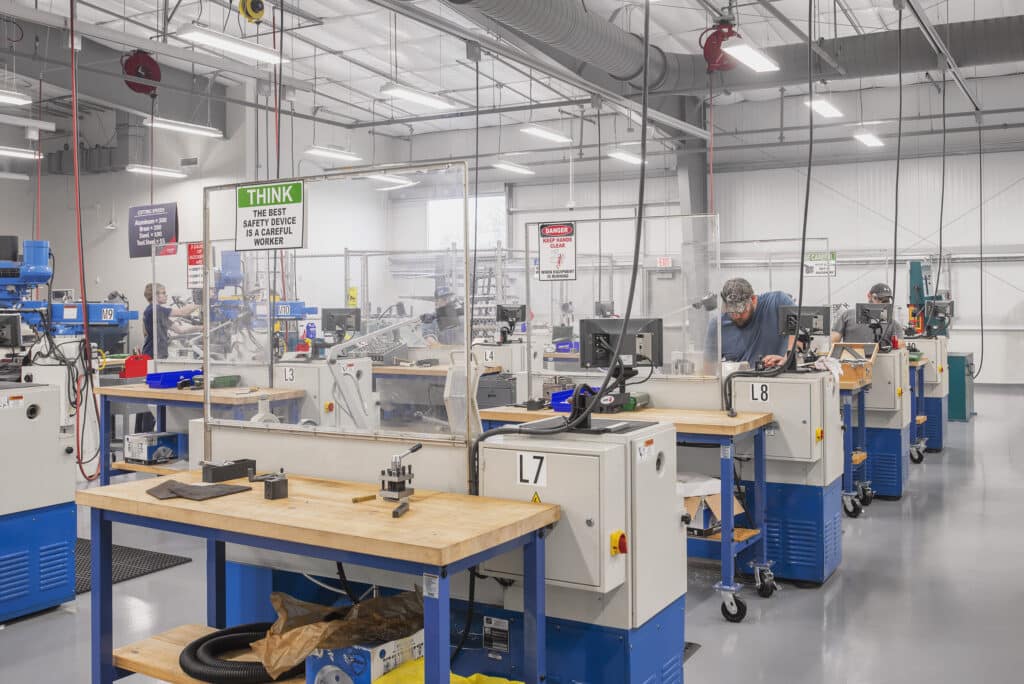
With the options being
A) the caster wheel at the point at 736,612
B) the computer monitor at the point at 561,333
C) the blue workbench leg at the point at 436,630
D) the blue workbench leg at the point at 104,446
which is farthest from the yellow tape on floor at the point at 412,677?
the computer monitor at the point at 561,333

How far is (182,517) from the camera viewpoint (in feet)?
7.64

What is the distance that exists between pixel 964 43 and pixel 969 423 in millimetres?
4275

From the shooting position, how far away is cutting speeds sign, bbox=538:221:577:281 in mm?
5676

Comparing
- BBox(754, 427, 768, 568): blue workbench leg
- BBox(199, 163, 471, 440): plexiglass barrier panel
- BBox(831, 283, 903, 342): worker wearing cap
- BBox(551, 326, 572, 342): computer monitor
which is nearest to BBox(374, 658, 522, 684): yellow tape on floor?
BBox(199, 163, 471, 440): plexiglass barrier panel

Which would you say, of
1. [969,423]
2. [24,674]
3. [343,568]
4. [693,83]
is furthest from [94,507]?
[969,423]

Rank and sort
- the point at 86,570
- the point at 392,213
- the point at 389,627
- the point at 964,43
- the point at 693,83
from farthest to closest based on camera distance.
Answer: the point at 693,83 → the point at 964,43 → the point at 86,570 → the point at 392,213 → the point at 389,627

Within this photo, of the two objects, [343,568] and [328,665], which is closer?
[328,665]

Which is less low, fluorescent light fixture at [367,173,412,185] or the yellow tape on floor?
fluorescent light fixture at [367,173,412,185]

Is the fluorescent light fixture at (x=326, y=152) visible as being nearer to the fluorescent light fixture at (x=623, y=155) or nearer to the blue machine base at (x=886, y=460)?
the fluorescent light fixture at (x=623, y=155)

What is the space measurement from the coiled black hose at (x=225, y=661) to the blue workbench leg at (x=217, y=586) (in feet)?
1.37

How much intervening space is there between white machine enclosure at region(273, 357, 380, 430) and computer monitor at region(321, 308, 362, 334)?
36 centimetres

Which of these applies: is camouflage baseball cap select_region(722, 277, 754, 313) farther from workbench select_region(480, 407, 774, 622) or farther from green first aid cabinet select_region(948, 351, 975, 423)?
green first aid cabinet select_region(948, 351, 975, 423)

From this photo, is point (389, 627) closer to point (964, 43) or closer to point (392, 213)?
point (392, 213)

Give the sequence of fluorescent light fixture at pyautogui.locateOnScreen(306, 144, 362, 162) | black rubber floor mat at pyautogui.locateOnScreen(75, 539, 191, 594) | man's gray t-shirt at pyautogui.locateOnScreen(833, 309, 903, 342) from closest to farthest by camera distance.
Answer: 1. black rubber floor mat at pyautogui.locateOnScreen(75, 539, 191, 594)
2. man's gray t-shirt at pyautogui.locateOnScreen(833, 309, 903, 342)
3. fluorescent light fixture at pyautogui.locateOnScreen(306, 144, 362, 162)
